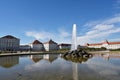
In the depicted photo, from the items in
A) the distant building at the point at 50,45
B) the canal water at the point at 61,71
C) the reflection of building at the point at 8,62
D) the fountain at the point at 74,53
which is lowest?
the canal water at the point at 61,71

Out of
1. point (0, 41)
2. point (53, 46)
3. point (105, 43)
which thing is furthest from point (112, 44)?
point (0, 41)

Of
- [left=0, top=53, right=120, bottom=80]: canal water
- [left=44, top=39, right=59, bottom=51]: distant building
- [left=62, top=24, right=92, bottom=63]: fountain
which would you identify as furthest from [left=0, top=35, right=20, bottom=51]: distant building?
[left=0, top=53, right=120, bottom=80]: canal water

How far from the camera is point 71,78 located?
13758 millimetres

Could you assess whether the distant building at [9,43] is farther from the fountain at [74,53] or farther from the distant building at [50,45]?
the fountain at [74,53]

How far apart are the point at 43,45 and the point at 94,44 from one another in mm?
61619

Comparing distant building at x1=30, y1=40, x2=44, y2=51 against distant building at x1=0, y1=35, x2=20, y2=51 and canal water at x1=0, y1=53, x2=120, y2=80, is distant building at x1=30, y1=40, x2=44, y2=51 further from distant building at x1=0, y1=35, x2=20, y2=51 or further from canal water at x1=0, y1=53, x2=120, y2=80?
canal water at x1=0, y1=53, x2=120, y2=80

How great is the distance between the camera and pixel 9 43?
415 ft

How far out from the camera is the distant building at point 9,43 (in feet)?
406

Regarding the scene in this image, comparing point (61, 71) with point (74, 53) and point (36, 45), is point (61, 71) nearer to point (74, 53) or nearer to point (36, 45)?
point (74, 53)

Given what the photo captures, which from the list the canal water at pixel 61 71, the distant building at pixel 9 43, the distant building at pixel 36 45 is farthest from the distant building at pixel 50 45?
the canal water at pixel 61 71

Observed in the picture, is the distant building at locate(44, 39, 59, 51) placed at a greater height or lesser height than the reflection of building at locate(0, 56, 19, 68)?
greater

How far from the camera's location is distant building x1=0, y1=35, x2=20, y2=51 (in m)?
124

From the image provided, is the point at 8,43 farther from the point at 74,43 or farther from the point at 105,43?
the point at 105,43

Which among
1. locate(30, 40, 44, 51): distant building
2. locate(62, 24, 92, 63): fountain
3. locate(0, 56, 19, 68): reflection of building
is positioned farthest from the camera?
locate(30, 40, 44, 51): distant building
